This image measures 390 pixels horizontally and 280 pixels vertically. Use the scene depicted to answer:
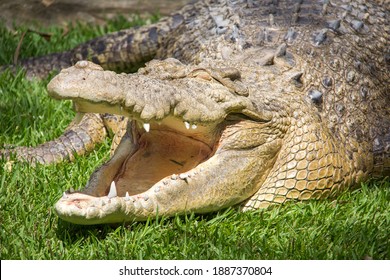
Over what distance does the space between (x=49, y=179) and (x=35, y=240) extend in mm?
750

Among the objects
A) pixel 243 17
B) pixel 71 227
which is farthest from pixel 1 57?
pixel 71 227

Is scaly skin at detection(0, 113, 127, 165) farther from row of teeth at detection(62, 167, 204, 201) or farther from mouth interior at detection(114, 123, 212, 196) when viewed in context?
row of teeth at detection(62, 167, 204, 201)

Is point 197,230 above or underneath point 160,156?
underneath

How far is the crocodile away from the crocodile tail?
0.75 m

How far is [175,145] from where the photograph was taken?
14.3ft

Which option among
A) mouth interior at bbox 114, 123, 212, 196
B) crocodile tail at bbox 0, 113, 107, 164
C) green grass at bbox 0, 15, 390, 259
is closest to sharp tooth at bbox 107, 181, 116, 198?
green grass at bbox 0, 15, 390, 259

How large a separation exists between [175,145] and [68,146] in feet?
3.55

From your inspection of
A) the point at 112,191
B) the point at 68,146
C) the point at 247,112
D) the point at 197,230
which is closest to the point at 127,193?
the point at 112,191

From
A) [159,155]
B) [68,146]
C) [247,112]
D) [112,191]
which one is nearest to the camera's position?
[112,191]

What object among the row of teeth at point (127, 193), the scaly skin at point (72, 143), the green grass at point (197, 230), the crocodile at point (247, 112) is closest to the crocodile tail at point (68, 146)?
the scaly skin at point (72, 143)

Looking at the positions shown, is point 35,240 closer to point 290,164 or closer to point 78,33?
point 290,164

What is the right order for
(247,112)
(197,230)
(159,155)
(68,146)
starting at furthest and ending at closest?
(68,146) → (159,155) → (247,112) → (197,230)

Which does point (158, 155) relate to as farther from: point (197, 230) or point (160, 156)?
point (197, 230)

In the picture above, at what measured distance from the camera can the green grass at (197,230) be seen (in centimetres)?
387
